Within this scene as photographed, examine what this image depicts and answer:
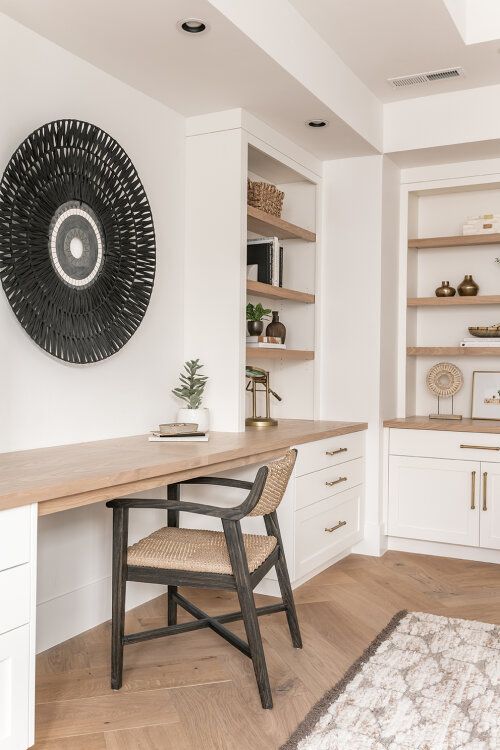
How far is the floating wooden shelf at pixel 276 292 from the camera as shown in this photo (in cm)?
355

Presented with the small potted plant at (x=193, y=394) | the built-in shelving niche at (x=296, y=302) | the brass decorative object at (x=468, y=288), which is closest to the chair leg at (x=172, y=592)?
the small potted plant at (x=193, y=394)

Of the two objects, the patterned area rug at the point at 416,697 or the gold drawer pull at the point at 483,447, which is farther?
the gold drawer pull at the point at 483,447

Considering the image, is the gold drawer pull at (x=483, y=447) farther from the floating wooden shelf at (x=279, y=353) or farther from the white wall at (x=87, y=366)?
the white wall at (x=87, y=366)

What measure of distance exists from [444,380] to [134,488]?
2.76 metres

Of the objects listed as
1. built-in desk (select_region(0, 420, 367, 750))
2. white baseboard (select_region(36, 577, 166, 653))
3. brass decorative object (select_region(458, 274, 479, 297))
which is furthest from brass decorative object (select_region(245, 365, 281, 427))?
brass decorative object (select_region(458, 274, 479, 297))

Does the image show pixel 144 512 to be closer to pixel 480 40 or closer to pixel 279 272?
pixel 279 272

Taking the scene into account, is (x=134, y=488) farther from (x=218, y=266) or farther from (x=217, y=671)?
(x=218, y=266)

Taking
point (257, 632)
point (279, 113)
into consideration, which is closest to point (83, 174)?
point (279, 113)

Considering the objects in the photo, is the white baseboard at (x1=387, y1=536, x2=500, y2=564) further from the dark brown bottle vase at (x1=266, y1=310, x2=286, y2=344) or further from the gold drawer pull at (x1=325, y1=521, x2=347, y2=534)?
the dark brown bottle vase at (x1=266, y1=310, x2=286, y2=344)

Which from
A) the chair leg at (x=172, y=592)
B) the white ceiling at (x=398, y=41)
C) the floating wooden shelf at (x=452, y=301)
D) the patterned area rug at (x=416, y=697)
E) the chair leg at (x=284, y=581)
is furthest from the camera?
the floating wooden shelf at (x=452, y=301)

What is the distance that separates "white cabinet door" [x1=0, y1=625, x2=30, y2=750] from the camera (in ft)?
5.66

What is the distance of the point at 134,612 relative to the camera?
3076mm

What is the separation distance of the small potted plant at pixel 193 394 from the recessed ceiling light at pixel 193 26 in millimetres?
1410

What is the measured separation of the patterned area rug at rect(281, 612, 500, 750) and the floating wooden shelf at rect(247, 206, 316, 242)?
1994 millimetres
